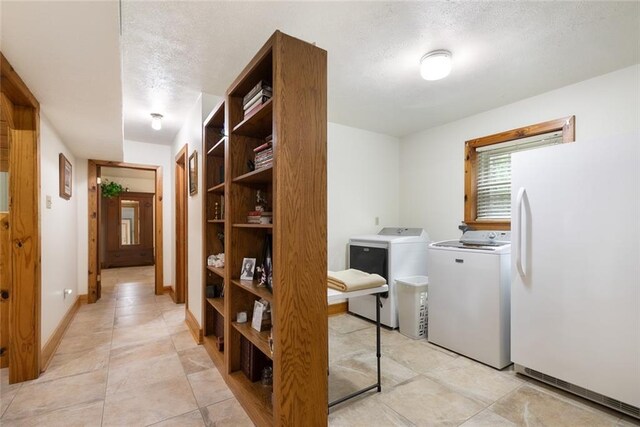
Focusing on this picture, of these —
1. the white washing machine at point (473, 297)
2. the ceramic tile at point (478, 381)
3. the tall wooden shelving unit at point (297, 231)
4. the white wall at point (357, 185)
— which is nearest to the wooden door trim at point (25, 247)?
the tall wooden shelving unit at point (297, 231)

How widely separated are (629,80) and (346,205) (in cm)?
273

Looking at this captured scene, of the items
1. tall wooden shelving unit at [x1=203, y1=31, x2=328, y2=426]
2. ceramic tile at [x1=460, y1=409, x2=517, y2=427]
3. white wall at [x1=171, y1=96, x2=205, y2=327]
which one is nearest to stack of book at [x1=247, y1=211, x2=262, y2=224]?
tall wooden shelving unit at [x1=203, y1=31, x2=328, y2=426]

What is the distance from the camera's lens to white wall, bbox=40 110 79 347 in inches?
96.0

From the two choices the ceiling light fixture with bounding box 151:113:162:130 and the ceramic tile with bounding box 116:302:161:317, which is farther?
the ceramic tile with bounding box 116:302:161:317

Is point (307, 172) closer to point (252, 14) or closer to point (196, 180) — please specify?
point (252, 14)

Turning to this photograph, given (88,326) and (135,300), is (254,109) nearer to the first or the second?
(88,326)

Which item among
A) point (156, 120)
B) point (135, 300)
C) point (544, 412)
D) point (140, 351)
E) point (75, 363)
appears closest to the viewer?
point (544, 412)

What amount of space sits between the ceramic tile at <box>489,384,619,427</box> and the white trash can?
1.03 metres

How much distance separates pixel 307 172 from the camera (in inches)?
57.7

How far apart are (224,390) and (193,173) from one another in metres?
2.08

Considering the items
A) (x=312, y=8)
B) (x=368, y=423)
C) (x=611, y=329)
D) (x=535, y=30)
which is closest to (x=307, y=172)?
(x=312, y=8)

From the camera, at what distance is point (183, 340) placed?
2.90 metres

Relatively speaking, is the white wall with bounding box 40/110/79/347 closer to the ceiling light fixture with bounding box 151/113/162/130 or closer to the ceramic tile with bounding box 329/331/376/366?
the ceiling light fixture with bounding box 151/113/162/130

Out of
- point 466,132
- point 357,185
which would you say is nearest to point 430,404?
point 357,185
